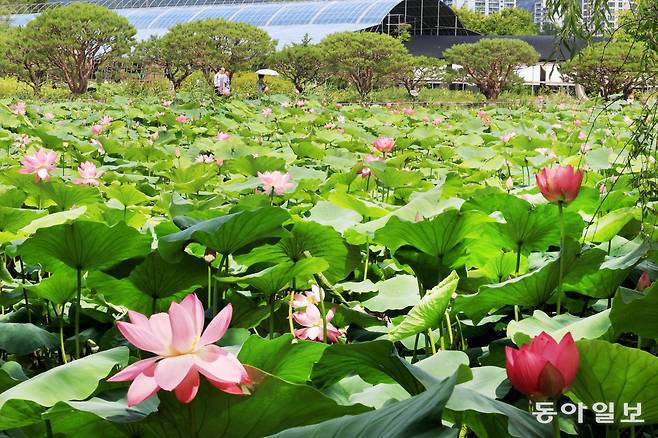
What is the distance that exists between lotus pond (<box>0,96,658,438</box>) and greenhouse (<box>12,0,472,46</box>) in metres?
26.1

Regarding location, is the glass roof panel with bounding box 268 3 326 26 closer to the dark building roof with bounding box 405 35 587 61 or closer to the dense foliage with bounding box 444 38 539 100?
the dark building roof with bounding box 405 35 587 61

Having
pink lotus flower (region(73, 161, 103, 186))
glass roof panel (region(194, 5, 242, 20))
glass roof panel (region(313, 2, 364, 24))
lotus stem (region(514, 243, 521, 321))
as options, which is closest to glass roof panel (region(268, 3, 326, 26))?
glass roof panel (region(313, 2, 364, 24))

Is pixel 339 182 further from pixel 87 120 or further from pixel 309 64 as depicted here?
pixel 309 64

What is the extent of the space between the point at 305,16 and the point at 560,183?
29.7 m

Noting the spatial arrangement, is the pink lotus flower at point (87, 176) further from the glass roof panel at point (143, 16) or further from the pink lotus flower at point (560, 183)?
the glass roof panel at point (143, 16)

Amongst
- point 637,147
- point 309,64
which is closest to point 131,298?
point 637,147

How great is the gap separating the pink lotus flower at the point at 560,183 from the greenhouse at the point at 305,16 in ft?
86.8

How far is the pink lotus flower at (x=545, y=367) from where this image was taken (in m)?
0.58

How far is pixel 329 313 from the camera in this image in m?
1.10

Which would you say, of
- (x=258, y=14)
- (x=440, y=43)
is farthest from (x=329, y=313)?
(x=258, y=14)

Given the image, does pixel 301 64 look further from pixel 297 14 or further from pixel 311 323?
pixel 311 323

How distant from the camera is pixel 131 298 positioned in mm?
1163

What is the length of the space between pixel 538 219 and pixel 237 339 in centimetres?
52

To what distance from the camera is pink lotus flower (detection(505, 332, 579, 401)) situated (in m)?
0.58
